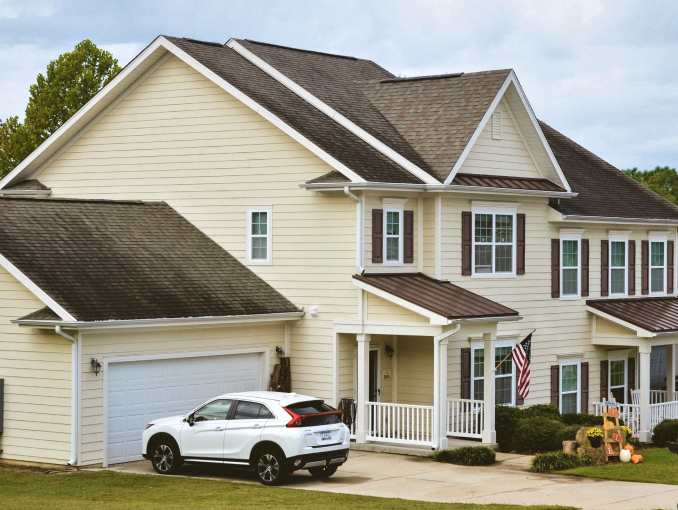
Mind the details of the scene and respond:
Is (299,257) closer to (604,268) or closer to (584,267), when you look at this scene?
(584,267)

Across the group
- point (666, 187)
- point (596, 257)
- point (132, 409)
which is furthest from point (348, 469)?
point (666, 187)

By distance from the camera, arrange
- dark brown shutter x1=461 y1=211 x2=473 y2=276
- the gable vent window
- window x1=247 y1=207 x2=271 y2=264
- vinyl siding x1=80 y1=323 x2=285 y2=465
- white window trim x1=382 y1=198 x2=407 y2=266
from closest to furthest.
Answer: vinyl siding x1=80 y1=323 x2=285 y2=465 < white window trim x1=382 y1=198 x2=407 y2=266 < window x1=247 y1=207 x2=271 y2=264 < dark brown shutter x1=461 y1=211 x2=473 y2=276 < the gable vent window

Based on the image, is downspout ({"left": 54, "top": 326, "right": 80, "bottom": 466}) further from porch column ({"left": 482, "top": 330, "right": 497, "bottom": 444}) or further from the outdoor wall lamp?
porch column ({"left": 482, "top": 330, "right": 497, "bottom": 444})

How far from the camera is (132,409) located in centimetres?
2323

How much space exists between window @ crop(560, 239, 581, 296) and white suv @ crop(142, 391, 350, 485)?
12599mm

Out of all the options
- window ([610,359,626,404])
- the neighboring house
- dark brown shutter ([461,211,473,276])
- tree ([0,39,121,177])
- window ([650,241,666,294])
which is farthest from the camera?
tree ([0,39,121,177])

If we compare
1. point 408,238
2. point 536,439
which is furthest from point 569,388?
point 408,238

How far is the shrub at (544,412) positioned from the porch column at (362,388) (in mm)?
4376

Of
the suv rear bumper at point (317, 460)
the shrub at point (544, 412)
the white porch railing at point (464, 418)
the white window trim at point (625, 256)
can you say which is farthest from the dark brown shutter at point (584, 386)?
the suv rear bumper at point (317, 460)

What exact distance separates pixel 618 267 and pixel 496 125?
25.3 ft

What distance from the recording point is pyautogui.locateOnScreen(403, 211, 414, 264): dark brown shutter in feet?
88.9

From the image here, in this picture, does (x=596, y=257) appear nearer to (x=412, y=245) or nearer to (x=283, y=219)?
(x=412, y=245)

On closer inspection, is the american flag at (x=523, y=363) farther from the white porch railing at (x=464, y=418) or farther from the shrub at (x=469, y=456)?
the shrub at (x=469, y=456)

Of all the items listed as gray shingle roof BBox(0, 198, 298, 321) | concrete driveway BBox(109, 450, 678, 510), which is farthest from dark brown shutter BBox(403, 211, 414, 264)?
concrete driveway BBox(109, 450, 678, 510)
